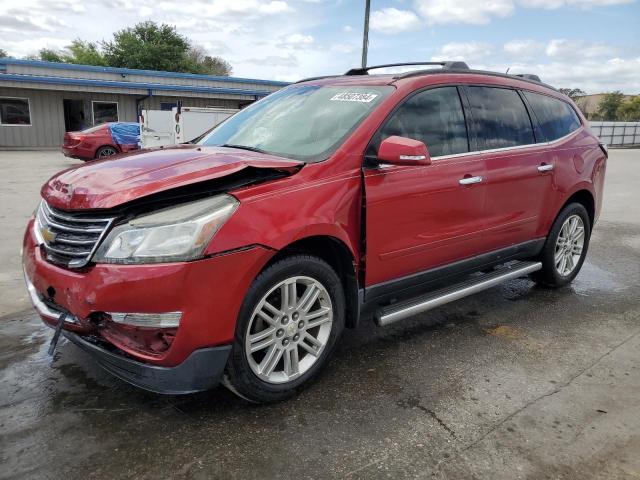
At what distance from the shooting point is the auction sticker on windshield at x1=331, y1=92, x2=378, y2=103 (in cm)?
336

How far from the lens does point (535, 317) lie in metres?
4.27

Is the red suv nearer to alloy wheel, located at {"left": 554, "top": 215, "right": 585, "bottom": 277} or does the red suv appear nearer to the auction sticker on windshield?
the auction sticker on windshield

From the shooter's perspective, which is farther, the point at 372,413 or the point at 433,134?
the point at 433,134

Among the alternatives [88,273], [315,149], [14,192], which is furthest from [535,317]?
[14,192]

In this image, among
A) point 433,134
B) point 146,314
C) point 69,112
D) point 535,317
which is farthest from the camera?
point 69,112

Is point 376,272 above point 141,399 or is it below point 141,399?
above

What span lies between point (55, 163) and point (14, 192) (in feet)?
23.4

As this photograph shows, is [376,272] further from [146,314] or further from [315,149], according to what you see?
[146,314]

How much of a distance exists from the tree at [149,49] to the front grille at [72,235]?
47102 mm

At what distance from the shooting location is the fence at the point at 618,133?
34.4m

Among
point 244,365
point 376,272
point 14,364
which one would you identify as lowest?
point 14,364

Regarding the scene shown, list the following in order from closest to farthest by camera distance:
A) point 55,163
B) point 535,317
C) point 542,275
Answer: point 535,317 → point 542,275 → point 55,163

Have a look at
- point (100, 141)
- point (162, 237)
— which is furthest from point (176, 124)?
point (162, 237)

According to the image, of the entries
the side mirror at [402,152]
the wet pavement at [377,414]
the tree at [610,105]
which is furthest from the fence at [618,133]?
the side mirror at [402,152]
